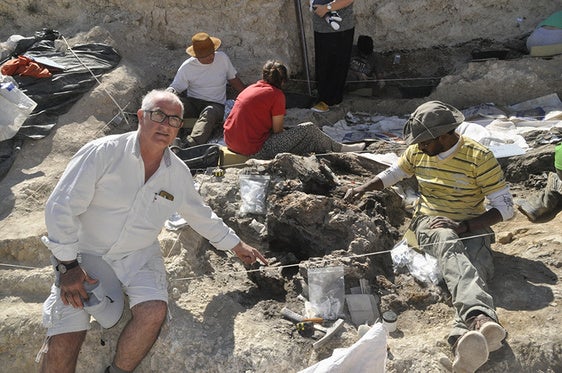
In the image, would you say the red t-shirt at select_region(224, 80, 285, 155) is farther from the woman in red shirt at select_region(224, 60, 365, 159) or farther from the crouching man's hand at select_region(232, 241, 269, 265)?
the crouching man's hand at select_region(232, 241, 269, 265)

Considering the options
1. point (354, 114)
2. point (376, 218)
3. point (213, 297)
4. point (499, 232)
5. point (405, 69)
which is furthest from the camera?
point (405, 69)

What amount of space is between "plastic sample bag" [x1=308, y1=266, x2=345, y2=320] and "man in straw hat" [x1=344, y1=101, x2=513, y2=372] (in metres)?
0.70

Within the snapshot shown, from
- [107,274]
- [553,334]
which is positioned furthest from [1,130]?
[553,334]

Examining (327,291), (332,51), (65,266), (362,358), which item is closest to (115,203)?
(65,266)

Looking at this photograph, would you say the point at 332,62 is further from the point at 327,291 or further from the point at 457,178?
the point at 327,291

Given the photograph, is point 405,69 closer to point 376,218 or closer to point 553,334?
point 376,218

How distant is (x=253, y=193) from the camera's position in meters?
5.19

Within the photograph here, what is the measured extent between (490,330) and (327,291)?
1.12 meters

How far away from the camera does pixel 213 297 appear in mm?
4289

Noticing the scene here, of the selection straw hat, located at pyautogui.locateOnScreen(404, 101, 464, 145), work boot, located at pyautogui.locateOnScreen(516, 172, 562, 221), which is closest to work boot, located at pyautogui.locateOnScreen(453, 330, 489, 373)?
straw hat, located at pyautogui.locateOnScreen(404, 101, 464, 145)

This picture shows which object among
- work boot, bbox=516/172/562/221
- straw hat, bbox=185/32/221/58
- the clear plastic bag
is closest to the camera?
the clear plastic bag

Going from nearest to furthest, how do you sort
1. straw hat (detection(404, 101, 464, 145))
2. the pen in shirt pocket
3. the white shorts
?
1. the white shorts
2. the pen in shirt pocket
3. straw hat (detection(404, 101, 464, 145))

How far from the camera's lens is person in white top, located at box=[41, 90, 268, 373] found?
11.9 ft

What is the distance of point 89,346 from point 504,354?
2633mm
